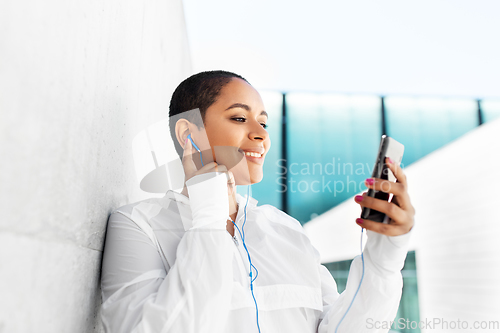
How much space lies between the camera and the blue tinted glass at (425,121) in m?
6.81

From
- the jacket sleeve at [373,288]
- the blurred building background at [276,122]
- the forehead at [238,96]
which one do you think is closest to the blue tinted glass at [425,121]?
the blurred building background at [276,122]

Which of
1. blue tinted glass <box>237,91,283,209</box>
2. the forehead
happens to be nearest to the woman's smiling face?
the forehead

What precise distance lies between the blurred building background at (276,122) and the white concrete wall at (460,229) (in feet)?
0.06

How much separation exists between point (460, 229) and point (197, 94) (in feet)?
12.3

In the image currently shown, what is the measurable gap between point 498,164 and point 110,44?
11.9 ft

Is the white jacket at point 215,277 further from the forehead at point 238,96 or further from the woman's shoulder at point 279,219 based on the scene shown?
the forehead at point 238,96

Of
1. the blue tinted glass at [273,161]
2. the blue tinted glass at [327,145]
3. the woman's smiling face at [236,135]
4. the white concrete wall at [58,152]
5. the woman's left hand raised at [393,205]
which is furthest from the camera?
the blue tinted glass at [327,145]

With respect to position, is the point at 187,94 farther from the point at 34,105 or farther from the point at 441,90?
the point at 441,90

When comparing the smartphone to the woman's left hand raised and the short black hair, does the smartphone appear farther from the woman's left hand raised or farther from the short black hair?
the short black hair

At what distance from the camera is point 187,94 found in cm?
114

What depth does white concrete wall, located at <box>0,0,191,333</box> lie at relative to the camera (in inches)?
16.6

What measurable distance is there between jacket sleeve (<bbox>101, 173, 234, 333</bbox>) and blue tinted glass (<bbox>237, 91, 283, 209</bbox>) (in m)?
5.50

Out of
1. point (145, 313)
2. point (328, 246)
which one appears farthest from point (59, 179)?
point (328, 246)

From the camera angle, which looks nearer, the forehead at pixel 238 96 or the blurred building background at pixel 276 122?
the blurred building background at pixel 276 122
